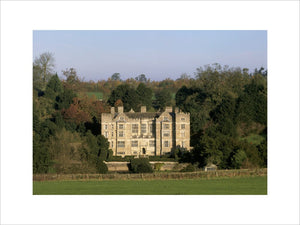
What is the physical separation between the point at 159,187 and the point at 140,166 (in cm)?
980

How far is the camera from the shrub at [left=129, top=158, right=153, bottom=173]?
36812 millimetres

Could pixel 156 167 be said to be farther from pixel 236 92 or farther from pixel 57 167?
pixel 236 92

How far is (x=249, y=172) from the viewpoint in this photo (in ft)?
101

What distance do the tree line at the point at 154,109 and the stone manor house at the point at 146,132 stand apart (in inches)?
42.7

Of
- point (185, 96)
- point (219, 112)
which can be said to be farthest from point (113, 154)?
point (185, 96)

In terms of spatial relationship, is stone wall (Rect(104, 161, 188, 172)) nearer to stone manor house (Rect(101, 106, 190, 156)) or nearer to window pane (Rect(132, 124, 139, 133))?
stone manor house (Rect(101, 106, 190, 156))

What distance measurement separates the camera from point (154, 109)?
180 feet

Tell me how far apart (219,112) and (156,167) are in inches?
370

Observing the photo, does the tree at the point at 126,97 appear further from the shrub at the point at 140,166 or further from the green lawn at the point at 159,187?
the green lawn at the point at 159,187

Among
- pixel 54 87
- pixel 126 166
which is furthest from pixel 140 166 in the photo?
pixel 54 87

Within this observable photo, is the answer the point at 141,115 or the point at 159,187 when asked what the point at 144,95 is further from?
the point at 159,187

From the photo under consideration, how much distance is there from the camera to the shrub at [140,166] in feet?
121

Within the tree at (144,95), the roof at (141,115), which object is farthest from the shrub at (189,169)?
the tree at (144,95)

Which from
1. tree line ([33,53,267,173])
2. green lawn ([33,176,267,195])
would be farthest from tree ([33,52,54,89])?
green lawn ([33,176,267,195])
